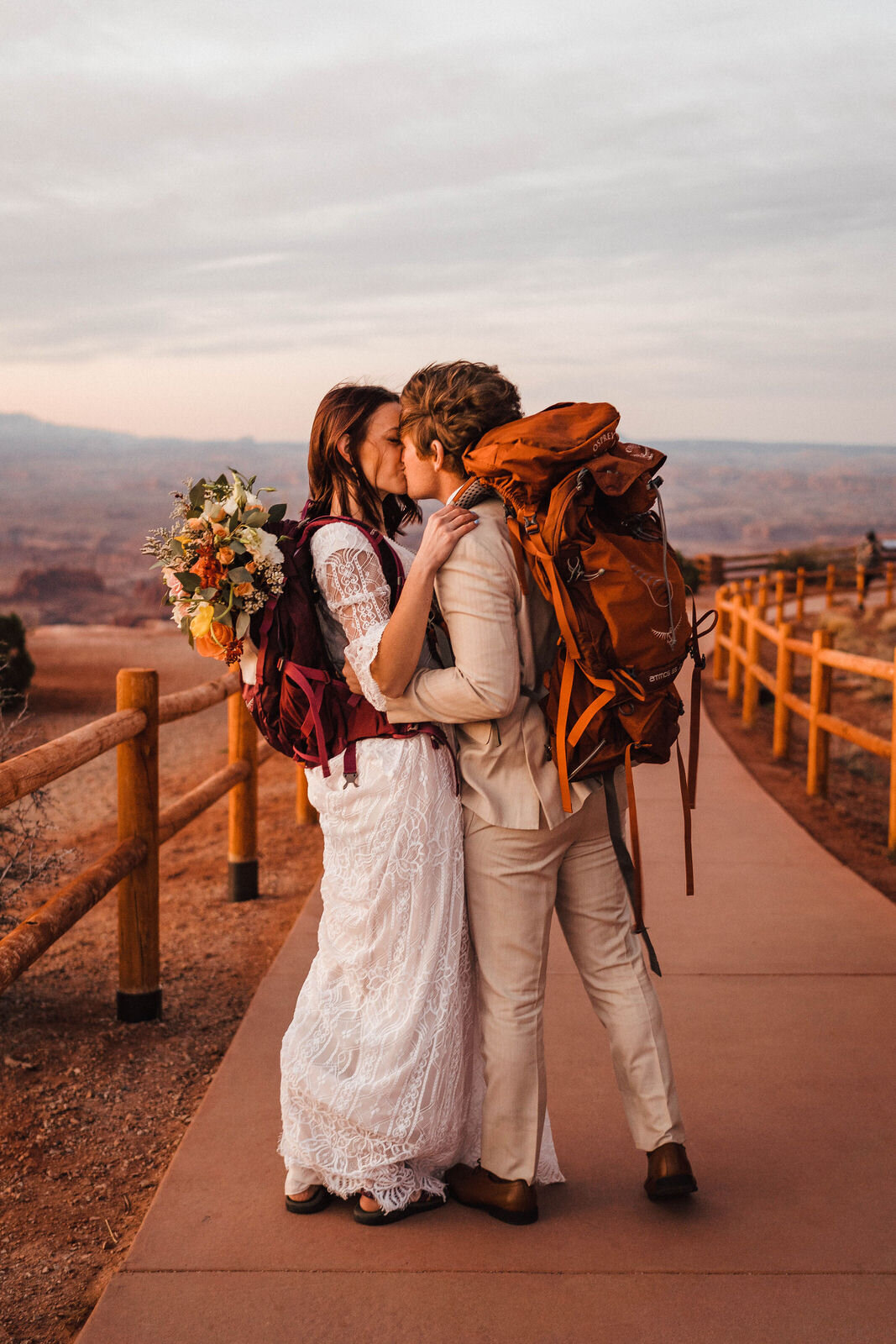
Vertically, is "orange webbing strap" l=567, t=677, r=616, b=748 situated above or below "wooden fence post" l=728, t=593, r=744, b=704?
A: above

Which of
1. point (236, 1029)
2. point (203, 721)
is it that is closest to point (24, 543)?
point (203, 721)

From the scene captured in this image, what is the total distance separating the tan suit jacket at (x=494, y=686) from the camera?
222cm

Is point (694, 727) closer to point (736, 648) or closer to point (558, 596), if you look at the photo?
point (558, 596)

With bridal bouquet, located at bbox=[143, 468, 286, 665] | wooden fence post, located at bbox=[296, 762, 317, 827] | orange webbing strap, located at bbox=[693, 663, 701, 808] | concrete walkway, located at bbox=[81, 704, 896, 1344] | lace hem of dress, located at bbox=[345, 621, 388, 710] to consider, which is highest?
bridal bouquet, located at bbox=[143, 468, 286, 665]

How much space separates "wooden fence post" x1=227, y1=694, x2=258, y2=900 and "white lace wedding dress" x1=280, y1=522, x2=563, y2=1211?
2684mm

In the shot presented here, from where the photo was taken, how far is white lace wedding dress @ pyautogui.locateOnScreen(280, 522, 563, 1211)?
2.40 metres

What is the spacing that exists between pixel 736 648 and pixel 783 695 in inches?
143

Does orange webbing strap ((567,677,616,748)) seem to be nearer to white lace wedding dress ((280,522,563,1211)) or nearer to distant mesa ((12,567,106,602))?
white lace wedding dress ((280,522,563,1211))

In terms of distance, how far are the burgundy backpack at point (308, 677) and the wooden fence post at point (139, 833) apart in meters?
1.39

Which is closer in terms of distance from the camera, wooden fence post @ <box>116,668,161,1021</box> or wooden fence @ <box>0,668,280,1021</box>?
wooden fence @ <box>0,668,280,1021</box>

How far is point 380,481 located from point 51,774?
115cm

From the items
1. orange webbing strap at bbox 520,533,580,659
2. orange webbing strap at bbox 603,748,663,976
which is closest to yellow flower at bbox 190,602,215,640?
orange webbing strap at bbox 520,533,580,659

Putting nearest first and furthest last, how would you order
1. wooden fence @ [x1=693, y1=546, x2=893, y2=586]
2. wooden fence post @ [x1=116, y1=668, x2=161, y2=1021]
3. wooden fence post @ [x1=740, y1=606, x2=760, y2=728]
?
wooden fence post @ [x1=116, y1=668, x2=161, y2=1021], wooden fence post @ [x1=740, y1=606, x2=760, y2=728], wooden fence @ [x1=693, y1=546, x2=893, y2=586]

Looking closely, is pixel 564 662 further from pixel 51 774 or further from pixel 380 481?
pixel 51 774
